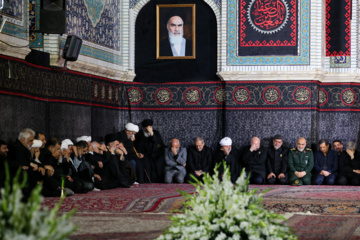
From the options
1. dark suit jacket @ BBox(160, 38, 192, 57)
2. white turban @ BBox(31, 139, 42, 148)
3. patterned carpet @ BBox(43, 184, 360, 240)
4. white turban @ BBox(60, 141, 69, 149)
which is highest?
dark suit jacket @ BBox(160, 38, 192, 57)

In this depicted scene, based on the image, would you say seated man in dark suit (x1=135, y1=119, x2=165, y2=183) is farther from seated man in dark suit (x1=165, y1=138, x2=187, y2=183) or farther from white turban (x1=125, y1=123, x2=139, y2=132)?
white turban (x1=125, y1=123, x2=139, y2=132)

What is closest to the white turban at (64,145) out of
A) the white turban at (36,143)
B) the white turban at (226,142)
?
the white turban at (36,143)

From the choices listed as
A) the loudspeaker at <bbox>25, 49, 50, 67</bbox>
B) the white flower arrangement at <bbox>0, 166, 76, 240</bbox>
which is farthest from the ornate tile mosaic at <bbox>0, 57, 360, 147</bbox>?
the white flower arrangement at <bbox>0, 166, 76, 240</bbox>

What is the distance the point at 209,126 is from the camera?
10.9 metres

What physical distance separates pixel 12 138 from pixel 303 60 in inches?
208

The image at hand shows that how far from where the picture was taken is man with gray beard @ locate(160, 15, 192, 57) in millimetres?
11031

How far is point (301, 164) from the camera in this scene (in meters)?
9.73

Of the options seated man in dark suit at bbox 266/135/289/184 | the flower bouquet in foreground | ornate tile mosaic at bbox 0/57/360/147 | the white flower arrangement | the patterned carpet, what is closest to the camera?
the white flower arrangement

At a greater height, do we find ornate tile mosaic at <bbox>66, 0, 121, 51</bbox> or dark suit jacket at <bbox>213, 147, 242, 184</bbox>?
ornate tile mosaic at <bbox>66, 0, 121, 51</bbox>

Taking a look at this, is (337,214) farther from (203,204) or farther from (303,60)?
(303,60)

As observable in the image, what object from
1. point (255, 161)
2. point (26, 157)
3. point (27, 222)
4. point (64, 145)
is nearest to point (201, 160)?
point (255, 161)

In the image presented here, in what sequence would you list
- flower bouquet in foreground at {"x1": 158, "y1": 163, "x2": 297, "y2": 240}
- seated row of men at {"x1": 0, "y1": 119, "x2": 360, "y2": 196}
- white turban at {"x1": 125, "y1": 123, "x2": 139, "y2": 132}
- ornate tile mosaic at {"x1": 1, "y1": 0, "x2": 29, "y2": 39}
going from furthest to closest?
1. white turban at {"x1": 125, "y1": 123, "x2": 139, "y2": 132}
2. seated row of men at {"x1": 0, "y1": 119, "x2": 360, "y2": 196}
3. ornate tile mosaic at {"x1": 1, "y1": 0, "x2": 29, "y2": 39}
4. flower bouquet in foreground at {"x1": 158, "y1": 163, "x2": 297, "y2": 240}

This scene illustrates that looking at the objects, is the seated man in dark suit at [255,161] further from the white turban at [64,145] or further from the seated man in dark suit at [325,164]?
the white turban at [64,145]

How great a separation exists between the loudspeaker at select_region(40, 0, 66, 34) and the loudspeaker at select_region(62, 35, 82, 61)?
371 millimetres
